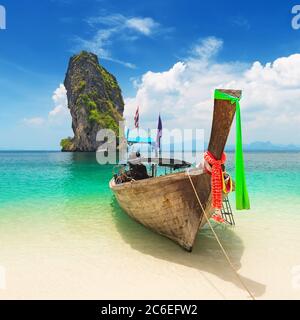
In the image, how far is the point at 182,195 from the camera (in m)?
7.08

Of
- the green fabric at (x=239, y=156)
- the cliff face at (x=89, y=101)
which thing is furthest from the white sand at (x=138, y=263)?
the cliff face at (x=89, y=101)

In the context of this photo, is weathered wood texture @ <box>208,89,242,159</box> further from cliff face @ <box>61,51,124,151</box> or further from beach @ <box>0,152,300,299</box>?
cliff face @ <box>61,51,124,151</box>

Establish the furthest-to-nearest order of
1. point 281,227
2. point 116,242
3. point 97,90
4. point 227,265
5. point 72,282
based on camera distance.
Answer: point 97,90 → point 281,227 → point 116,242 → point 227,265 → point 72,282

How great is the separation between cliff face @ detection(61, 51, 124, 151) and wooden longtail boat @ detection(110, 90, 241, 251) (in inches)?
3216

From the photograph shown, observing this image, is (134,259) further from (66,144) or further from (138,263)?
(66,144)

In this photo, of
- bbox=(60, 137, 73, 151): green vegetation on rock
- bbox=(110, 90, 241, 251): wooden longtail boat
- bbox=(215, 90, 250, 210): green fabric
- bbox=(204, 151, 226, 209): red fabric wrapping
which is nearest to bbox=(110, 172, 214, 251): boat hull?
bbox=(110, 90, 241, 251): wooden longtail boat

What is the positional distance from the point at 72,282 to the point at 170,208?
3.09 meters

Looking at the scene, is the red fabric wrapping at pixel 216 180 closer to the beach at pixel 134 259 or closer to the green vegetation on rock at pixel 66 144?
the beach at pixel 134 259

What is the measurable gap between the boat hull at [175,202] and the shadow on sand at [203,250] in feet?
1.20

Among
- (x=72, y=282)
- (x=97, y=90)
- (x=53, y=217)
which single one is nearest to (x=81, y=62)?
(x=97, y=90)

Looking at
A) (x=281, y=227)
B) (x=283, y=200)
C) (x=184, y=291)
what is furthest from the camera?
(x=283, y=200)

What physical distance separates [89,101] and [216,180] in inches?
3438

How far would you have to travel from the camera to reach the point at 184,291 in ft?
18.9

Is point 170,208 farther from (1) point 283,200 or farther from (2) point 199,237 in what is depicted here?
(1) point 283,200
